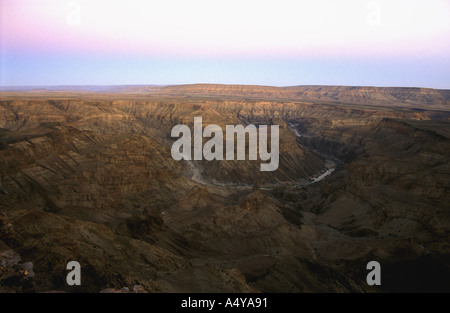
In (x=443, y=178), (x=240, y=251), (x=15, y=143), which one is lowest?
(x=240, y=251)

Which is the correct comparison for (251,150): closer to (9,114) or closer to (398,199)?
(398,199)

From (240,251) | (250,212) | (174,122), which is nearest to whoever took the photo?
(240,251)

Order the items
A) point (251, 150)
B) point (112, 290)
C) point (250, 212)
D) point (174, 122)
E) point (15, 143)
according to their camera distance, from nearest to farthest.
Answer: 1. point (112, 290)
2. point (250, 212)
3. point (15, 143)
4. point (251, 150)
5. point (174, 122)

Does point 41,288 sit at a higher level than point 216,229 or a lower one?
higher

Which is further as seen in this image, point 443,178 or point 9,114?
point 9,114

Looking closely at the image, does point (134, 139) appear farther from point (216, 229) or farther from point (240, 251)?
point (240, 251)
